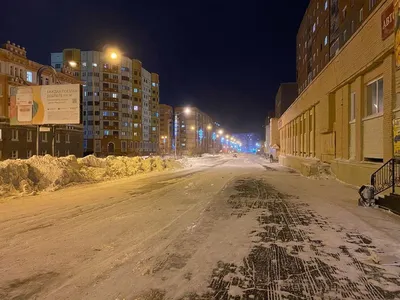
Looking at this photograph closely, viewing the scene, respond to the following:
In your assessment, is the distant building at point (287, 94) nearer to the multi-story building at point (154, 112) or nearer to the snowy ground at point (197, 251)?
the multi-story building at point (154, 112)

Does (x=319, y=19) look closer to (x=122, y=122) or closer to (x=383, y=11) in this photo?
(x=383, y=11)

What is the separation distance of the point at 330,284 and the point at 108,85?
91.2m

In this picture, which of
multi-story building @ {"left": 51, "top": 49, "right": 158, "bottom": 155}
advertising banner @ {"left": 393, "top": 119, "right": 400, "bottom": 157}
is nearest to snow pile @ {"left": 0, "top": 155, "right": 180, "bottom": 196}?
advertising banner @ {"left": 393, "top": 119, "right": 400, "bottom": 157}

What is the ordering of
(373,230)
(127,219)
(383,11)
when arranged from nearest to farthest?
(373,230) → (127,219) → (383,11)

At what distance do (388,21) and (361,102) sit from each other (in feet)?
14.5

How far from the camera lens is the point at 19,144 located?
42.1 m

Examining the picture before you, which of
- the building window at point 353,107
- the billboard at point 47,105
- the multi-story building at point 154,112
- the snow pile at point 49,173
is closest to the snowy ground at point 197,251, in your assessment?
the snow pile at point 49,173

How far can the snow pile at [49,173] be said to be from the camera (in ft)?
A: 41.8

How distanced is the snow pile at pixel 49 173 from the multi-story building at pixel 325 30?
1953 cm

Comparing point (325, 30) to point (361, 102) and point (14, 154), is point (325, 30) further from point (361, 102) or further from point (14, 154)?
point (14, 154)

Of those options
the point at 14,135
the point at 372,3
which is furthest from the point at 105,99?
Answer: the point at 372,3

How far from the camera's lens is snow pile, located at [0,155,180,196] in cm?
1275

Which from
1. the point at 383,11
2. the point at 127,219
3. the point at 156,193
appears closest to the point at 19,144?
the point at 156,193

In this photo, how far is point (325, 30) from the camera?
45.7 m
